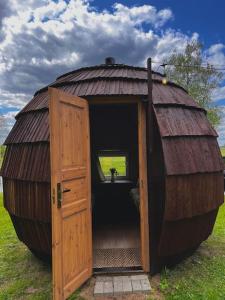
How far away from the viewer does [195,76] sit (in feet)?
43.7

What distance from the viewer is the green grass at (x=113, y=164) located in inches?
346

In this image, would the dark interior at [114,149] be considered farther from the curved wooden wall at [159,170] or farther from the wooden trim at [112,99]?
the wooden trim at [112,99]

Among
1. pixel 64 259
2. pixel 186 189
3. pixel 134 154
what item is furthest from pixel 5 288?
pixel 134 154

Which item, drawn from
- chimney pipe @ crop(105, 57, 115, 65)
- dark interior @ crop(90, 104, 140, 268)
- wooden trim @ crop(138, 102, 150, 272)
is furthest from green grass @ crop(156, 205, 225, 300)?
chimney pipe @ crop(105, 57, 115, 65)

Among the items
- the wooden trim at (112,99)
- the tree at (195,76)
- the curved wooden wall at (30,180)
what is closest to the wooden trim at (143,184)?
the wooden trim at (112,99)

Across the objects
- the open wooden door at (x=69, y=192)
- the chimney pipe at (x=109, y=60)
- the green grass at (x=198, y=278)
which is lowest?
the green grass at (x=198, y=278)

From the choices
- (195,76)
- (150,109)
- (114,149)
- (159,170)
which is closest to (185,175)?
(159,170)

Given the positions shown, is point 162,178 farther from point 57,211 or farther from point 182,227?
point 57,211

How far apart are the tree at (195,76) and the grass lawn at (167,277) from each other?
8.77 meters

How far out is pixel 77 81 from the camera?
4738 mm

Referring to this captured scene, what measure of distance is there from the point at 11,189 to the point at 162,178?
2.50 meters

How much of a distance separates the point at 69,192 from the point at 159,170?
1.44 meters

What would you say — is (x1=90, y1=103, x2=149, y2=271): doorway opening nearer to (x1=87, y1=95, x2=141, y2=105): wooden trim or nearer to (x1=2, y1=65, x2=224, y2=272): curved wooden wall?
(x1=2, y1=65, x2=224, y2=272): curved wooden wall

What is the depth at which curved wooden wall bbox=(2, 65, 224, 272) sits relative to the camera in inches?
161
